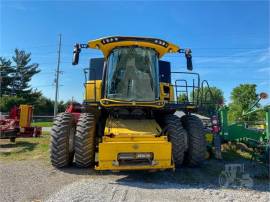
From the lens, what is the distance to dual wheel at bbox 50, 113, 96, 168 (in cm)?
805

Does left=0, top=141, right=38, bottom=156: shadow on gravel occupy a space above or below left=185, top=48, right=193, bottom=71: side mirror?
below

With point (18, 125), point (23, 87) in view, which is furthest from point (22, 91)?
point (18, 125)

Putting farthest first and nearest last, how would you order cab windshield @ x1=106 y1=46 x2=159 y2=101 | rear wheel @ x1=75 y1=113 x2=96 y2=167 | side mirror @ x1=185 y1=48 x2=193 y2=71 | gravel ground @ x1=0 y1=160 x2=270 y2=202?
side mirror @ x1=185 y1=48 x2=193 y2=71
cab windshield @ x1=106 y1=46 x2=159 y2=101
rear wheel @ x1=75 y1=113 x2=96 y2=167
gravel ground @ x1=0 y1=160 x2=270 y2=202

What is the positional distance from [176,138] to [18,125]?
9.51m

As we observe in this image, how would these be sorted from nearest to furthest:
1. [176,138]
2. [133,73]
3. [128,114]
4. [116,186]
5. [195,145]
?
1. [116,186]
2. [176,138]
3. [195,145]
4. [133,73]
5. [128,114]

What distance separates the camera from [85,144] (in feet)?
26.2

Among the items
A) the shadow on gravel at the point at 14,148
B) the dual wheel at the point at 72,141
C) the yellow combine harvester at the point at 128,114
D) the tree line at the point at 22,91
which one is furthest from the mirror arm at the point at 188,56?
the tree line at the point at 22,91

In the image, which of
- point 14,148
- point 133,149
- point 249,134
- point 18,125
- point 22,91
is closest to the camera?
point 133,149

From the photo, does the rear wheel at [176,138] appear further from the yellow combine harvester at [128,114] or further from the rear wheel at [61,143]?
the rear wheel at [61,143]

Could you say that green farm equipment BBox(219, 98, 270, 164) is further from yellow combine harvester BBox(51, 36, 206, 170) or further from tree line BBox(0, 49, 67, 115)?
tree line BBox(0, 49, 67, 115)

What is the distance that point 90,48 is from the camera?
901 centimetres

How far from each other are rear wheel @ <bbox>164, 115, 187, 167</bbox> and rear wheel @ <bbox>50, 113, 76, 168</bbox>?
98.6 inches

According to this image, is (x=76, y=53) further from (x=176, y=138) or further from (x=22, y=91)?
(x=22, y=91)

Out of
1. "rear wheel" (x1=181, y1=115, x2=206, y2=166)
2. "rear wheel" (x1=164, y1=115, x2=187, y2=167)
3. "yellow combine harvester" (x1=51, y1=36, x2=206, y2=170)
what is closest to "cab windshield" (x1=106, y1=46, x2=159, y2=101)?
"yellow combine harvester" (x1=51, y1=36, x2=206, y2=170)
